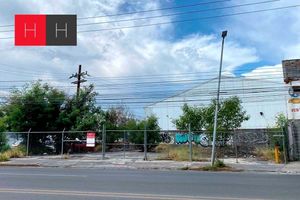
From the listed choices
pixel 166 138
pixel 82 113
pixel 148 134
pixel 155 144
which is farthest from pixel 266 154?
pixel 82 113

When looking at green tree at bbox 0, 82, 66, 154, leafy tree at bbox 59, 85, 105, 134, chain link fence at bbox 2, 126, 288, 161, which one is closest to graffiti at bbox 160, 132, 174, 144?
chain link fence at bbox 2, 126, 288, 161

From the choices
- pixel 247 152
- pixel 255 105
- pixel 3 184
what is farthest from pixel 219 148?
pixel 3 184

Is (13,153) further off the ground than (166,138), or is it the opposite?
Result: (166,138)

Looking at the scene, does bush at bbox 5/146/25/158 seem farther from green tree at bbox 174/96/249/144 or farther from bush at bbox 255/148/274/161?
A: bush at bbox 255/148/274/161

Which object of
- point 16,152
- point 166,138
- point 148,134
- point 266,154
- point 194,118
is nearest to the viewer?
point 266,154

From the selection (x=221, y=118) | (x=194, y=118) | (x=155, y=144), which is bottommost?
(x=155, y=144)

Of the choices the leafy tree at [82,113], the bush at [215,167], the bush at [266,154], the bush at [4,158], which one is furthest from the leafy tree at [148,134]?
the bush at [215,167]

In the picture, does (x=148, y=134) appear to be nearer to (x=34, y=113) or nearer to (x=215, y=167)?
(x=34, y=113)

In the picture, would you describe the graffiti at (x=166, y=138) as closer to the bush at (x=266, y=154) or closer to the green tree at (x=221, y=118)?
the green tree at (x=221, y=118)

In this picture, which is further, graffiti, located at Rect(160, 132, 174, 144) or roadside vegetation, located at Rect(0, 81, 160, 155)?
graffiti, located at Rect(160, 132, 174, 144)

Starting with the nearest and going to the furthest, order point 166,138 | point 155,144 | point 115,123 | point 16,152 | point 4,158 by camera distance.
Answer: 1. point 4,158
2. point 16,152
3. point 155,144
4. point 166,138
5. point 115,123

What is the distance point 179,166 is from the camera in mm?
22328

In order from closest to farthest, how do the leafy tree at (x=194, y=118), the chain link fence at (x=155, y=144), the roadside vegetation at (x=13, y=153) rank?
the roadside vegetation at (x=13, y=153)
the chain link fence at (x=155, y=144)
the leafy tree at (x=194, y=118)

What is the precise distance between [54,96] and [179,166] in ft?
54.4
